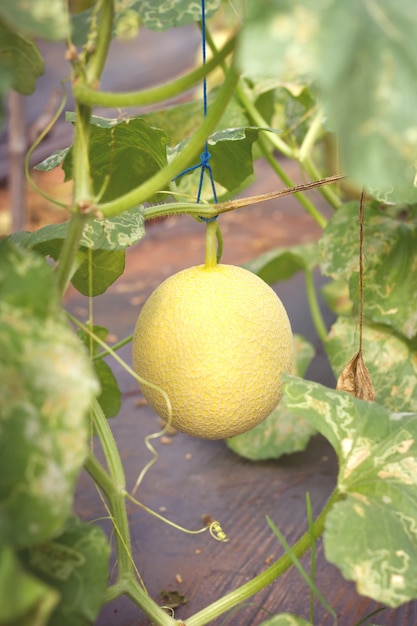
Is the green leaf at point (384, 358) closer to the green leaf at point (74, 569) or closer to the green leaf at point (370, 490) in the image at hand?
the green leaf at point (370, 490)

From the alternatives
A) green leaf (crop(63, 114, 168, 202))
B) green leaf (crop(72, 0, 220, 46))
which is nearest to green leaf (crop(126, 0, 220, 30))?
green leaf (crop(72, 0, 220, 46))

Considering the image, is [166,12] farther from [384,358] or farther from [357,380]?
[384,358]

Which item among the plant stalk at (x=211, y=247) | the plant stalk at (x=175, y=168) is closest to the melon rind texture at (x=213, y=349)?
the plant stalk at (x=211, y=247)

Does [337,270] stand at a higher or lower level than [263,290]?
lower

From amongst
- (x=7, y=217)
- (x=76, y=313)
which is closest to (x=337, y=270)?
(x=76, y=313)

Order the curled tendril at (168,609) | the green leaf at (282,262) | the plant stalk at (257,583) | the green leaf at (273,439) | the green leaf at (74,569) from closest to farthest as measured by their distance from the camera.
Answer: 1. the green leaf at (74,569)
2. the plant stalk at (257,583)
3. the curled tendril at (168,609)
4. the green leaf at (273,439)
5. the green leaf at (282,262)

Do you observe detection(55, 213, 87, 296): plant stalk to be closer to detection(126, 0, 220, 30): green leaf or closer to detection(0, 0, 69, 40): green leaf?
detection(0, 0, 69, 40): green leaf

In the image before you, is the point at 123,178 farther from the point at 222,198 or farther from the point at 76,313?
the point at 76,313
